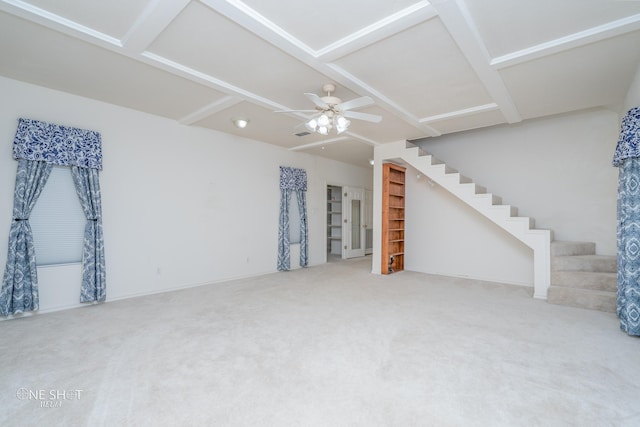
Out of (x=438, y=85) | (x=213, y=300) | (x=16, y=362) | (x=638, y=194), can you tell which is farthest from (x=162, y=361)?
(x=638, y=194)

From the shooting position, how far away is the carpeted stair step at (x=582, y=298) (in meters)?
3.88

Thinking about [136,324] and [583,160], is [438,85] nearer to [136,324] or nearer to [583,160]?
[583,160]

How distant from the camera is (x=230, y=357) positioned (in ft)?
8.53

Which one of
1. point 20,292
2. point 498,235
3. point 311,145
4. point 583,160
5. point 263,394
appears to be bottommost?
point 263,394

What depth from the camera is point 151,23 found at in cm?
241

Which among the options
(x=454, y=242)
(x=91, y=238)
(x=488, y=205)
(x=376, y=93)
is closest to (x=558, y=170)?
(x=488, y=205)

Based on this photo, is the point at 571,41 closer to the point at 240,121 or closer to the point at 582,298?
the point at 582,298

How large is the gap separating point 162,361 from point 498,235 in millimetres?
5787

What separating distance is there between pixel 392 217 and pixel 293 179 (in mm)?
2371

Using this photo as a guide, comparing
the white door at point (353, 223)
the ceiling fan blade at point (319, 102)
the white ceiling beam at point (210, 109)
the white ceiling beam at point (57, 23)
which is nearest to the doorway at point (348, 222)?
the white door at point (353, 223)

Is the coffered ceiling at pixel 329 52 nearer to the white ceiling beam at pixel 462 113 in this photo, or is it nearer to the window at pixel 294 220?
the white ceiling beam at pixel 462 113

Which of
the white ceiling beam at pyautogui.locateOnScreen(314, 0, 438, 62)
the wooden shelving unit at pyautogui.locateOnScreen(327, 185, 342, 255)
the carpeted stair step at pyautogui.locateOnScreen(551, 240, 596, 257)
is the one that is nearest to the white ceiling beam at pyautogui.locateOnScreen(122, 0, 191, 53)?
the white ceiling beam at pyautogui.locateOnScreen(314, 0, 438, 62)

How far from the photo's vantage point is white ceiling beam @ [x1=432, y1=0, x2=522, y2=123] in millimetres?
2221

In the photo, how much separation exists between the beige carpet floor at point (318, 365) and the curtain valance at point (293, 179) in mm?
3140
